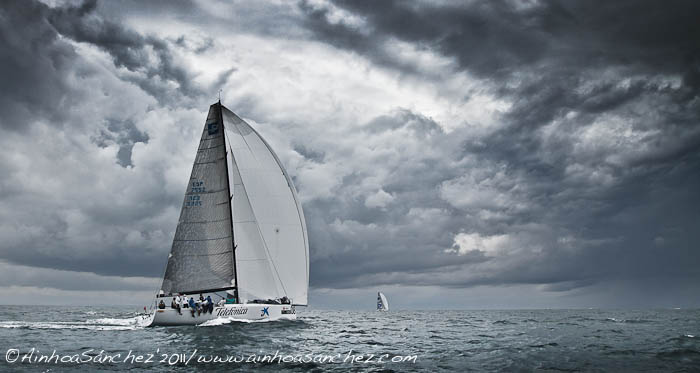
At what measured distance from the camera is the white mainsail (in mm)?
40938

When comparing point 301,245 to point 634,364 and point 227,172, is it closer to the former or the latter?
point 227,172

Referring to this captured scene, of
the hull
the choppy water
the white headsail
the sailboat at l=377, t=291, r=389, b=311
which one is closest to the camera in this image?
the choppy water

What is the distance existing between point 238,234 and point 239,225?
79cm

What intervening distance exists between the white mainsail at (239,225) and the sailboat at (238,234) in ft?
0.27

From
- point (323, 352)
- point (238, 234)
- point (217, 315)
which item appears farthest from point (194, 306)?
point (323, 352)

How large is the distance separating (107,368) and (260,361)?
5.66m

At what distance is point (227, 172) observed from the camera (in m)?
41.7

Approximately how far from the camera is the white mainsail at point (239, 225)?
40938 millimetres

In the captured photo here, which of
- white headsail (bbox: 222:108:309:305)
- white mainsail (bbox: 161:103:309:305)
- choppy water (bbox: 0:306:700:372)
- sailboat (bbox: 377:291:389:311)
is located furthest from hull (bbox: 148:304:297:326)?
sailboat (bbox: 377:291:389:311)

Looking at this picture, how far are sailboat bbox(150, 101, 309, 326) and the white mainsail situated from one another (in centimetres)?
8

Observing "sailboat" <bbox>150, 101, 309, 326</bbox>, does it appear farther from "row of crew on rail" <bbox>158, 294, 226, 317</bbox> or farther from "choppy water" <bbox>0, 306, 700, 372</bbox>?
"choppy water" <bbox>0, 306, 700, 372</bbox>

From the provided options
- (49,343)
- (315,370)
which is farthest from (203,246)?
(315,370)

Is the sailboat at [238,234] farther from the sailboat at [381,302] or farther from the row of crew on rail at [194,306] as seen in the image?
the sailboat at [381,302]

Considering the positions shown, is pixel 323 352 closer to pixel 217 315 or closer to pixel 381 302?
pixel 217 315
